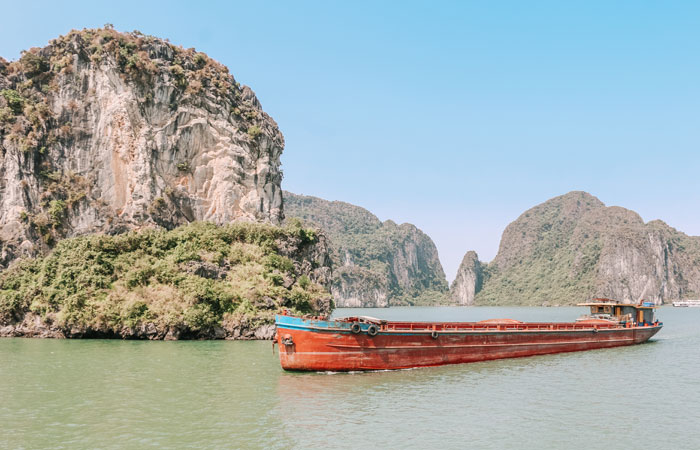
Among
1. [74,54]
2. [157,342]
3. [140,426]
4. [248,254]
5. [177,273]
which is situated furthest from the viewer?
[74,54]

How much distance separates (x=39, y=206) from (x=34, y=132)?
848 cm

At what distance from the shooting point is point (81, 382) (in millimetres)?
23625

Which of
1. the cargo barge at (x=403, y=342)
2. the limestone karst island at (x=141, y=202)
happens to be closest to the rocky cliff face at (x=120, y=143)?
the limestone karst island at (x=141, y=202)

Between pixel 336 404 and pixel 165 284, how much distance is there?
28.6 meters

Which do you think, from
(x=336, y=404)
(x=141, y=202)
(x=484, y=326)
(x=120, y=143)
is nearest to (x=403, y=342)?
(x=484, y=326)

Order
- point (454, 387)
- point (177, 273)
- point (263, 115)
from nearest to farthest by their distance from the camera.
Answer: point (454, 387), point (177, 273), point (263, 115)

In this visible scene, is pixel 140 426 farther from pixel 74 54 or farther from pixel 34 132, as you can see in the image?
pixel 74 54

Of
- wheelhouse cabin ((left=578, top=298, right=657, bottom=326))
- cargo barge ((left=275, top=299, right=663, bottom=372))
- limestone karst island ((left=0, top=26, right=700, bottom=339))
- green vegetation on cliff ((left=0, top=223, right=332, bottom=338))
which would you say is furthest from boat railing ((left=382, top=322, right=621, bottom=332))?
green vegetation on cliff ((left=0, top=223, right=332, bottom=338))

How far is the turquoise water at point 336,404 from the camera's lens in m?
16.0

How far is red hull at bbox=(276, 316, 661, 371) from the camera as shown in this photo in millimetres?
25703

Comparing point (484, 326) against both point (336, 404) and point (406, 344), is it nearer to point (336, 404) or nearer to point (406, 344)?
point (406, 344)

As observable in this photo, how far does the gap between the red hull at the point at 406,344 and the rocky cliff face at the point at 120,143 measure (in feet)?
114

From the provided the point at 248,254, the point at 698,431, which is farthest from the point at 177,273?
the point at 698,431

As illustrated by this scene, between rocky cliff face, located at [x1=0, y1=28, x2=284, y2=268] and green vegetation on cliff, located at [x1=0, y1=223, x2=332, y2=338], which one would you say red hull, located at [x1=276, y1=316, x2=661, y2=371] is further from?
rocky cliff face, located at [x1=0, y1=28, x2=284, y2=268]
